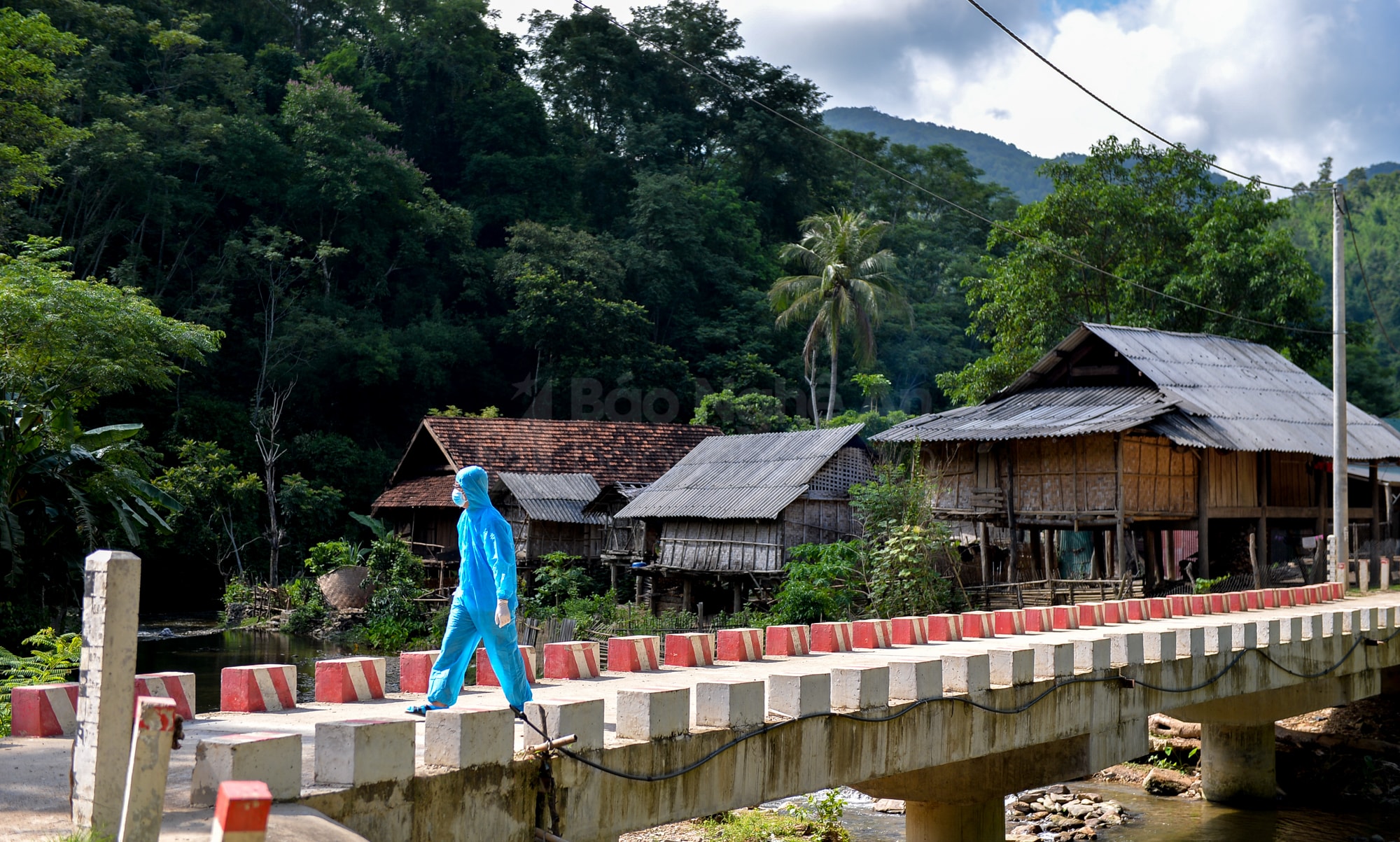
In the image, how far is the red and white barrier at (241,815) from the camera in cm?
400

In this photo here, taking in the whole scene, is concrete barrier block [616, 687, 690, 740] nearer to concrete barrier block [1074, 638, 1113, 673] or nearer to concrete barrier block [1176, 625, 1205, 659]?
concrete barrier block [1074, 638, 1113, 673]

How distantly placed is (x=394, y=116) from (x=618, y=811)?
4938 cm

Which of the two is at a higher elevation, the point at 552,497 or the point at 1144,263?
the point at 1144,263

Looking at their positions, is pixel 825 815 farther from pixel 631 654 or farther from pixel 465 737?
pixel 465 737

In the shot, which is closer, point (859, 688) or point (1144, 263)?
point (859, 688)

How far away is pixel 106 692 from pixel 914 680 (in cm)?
614

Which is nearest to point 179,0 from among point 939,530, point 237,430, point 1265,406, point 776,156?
point 237,430

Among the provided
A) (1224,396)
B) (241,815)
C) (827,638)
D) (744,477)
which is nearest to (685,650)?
(827,638)

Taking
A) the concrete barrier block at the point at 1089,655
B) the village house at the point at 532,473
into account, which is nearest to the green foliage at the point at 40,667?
the concrete barrier block at the point at 1089,655

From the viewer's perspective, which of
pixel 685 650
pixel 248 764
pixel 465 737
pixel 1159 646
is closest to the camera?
pixel 248 764

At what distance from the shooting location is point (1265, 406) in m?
27.0

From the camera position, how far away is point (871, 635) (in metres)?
13.3

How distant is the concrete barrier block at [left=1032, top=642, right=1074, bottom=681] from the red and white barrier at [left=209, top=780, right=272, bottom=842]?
8.25m

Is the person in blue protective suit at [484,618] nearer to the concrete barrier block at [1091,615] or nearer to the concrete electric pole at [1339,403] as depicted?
the concrete barrier block at [1091,615]
